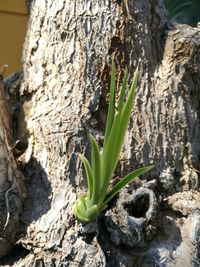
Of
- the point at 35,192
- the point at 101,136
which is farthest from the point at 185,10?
the point at 35,192

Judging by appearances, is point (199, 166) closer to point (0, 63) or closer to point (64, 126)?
point (64, 126)

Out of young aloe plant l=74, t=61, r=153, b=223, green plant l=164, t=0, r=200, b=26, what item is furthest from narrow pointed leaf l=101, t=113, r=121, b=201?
green plant l=164, t=0, r=200, b=26

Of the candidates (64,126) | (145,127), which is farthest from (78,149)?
(145,127)

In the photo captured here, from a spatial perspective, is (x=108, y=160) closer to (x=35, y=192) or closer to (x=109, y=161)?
(x=109, y=161)

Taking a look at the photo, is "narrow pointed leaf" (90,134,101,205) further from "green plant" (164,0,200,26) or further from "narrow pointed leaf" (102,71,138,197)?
"green plant" (164,0,200,26)

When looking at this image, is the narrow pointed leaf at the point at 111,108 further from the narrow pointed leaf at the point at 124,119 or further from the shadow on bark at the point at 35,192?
the shadow on bark at the point at 35,192

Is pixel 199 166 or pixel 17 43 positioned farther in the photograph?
pixel 17 43

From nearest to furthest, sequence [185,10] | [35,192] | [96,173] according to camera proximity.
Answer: [96,173], [35,192], [185,10]

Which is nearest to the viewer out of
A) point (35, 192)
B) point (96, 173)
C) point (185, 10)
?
point (96, 173)
